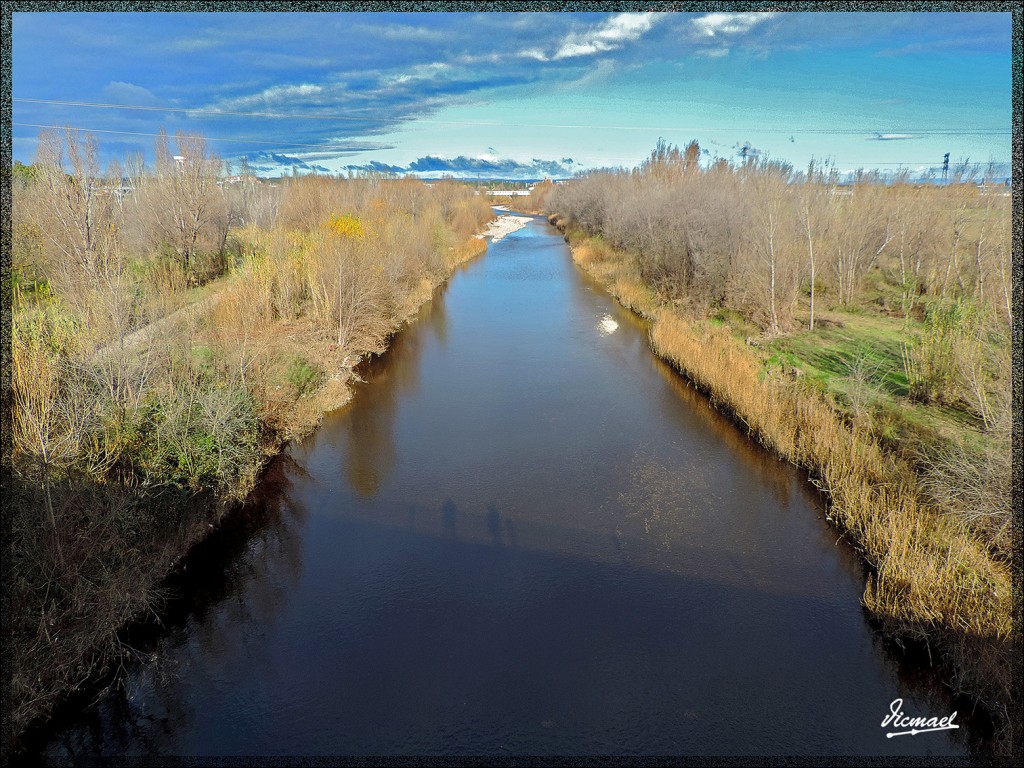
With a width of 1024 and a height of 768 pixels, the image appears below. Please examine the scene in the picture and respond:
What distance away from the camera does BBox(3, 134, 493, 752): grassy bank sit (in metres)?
7.04

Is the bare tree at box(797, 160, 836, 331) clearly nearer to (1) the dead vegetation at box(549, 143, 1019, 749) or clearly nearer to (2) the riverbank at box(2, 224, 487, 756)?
(1) the dead vegetation at box(549, 143, 1019, 749)

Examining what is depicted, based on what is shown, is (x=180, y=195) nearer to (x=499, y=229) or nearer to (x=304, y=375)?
(x=304, y=375)

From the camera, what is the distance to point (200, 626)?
854cm

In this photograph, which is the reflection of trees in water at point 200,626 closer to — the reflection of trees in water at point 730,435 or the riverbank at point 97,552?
the riverbank at point 97,552

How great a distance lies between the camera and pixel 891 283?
78.8 ft

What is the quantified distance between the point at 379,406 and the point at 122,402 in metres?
7.51

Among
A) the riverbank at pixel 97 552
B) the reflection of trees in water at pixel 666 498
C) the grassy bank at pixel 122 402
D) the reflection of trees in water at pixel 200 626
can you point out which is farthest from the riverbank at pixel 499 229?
the reflection of trees in water at pixel 200 626

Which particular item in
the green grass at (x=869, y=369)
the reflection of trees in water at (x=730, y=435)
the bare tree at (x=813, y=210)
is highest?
the bare tree at (x=813, y=210)

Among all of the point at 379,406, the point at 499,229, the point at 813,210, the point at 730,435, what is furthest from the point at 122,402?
the point at 499,229

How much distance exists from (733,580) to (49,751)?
29.0 feet

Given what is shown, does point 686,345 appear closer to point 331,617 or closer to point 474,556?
point 474,556

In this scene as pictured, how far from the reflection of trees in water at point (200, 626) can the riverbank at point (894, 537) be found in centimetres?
875

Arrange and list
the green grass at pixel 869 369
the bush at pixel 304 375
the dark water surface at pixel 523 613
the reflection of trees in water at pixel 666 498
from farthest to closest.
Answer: the bush at pixel 304 375, the green grass at pixel 869 369, the reflection of trees in water at pixel 666 498, the dark water surface at pixel 523 613

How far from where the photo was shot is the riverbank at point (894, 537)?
22.7 feet
